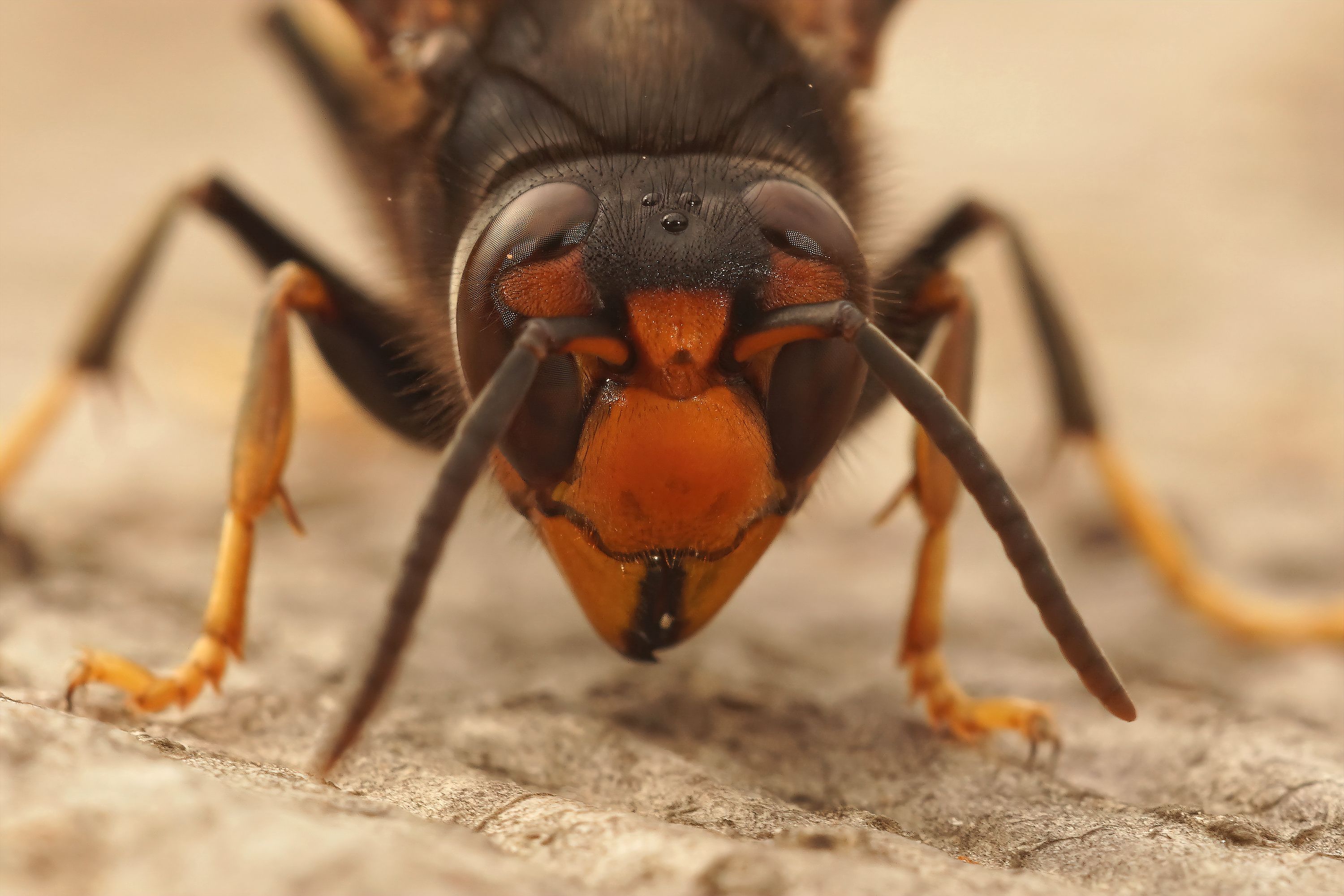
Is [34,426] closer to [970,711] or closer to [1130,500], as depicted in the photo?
[970,711]

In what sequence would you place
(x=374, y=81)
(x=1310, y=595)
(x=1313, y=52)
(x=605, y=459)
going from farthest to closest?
(x=1313, y=52)
(x=1310, y=595)
(x=374, y=81)
(x=605, y=459)

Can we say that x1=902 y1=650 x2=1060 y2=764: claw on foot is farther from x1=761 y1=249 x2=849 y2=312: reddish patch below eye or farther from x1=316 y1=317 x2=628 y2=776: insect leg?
x1=316 y1=317 x2=628 y2=776: insect leg

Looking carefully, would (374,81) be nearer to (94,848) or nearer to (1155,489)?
(94,848)

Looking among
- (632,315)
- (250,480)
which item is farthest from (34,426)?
(632,315)

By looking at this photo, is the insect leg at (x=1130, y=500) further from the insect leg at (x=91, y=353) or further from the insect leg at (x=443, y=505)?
the insect leg at (x=91, y=353)

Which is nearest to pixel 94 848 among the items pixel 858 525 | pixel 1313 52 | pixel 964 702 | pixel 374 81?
pixel 964 702

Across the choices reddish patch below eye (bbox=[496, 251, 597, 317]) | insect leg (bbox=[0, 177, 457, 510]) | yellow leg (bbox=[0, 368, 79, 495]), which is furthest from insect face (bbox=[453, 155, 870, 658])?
yellow leg (bbox=[0, 368, 79, 495])
